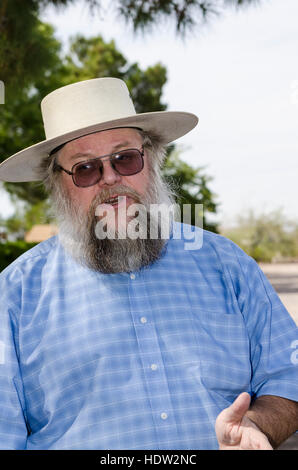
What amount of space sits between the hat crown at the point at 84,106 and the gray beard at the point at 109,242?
0.32 metres

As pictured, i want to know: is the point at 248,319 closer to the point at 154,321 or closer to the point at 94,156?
the point at 154,321

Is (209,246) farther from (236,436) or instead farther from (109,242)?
(236,436)

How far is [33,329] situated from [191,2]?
6198mm

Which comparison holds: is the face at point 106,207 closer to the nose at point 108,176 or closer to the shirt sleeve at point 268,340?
the nose at point 108,176

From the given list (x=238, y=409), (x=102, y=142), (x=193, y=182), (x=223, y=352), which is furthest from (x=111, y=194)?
(x=193, y=182)

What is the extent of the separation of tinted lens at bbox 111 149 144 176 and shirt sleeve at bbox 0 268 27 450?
71cm

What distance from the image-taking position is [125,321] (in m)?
2.29

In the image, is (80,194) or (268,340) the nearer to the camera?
(268,340)

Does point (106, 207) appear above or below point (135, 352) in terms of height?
→ above

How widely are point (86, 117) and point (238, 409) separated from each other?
1.39 metres

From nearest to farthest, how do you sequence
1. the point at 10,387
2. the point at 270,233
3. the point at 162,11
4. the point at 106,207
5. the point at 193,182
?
the point at 10,387 < the point at 106,207 < the point at 162,11 < the point at 193,182 < the point at 270,233

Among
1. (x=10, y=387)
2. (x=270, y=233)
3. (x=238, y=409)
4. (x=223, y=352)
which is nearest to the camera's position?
(x=238, y=409)

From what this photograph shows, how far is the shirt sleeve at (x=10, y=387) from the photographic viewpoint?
210cm

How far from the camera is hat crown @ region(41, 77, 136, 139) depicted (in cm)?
253
